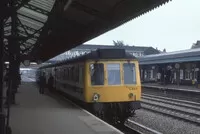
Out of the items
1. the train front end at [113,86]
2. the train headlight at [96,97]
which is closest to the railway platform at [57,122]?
the train headlight at [96,97]

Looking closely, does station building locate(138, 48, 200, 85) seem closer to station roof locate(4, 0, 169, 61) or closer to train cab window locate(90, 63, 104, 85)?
station roof locate(4, 0, 169, 61)

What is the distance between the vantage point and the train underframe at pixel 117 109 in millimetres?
14719

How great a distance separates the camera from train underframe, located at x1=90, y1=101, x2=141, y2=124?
14.7m

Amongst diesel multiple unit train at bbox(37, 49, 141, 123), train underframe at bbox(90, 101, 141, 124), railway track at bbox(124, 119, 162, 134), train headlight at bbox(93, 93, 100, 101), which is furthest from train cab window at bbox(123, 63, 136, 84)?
railway track at bbox(124, 119, 162, 134)

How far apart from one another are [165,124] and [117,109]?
187 cm

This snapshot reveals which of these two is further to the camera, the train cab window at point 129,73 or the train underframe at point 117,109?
the train cab window at point 129,73

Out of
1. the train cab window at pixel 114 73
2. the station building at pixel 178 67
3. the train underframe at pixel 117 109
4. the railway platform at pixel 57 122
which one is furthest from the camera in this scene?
the station building at pixel 178 67

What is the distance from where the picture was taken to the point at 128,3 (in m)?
10.2

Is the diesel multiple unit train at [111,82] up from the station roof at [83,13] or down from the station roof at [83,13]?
down

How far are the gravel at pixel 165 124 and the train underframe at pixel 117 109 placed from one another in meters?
0.94

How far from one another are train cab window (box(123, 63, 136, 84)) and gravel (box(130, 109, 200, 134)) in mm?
1818

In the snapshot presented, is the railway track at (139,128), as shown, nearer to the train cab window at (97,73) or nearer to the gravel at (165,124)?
the gravel at (165,124)

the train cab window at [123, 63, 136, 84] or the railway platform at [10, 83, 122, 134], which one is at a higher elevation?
the train cab window at [123, 63, 136, 84]

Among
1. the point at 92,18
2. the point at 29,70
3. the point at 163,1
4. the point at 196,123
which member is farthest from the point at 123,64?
the point at 29,70
